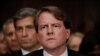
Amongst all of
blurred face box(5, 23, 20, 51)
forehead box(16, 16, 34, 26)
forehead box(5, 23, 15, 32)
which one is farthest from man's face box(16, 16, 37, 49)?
forehead box(5, 23, 15, 32)

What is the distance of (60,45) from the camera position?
75.4 inches

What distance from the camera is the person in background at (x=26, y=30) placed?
2205 millimetres

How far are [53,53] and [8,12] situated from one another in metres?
2.56

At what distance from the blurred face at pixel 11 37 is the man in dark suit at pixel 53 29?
51 centimetres

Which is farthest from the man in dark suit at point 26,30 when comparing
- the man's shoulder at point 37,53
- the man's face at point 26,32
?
the man's shoulder at point 37,53

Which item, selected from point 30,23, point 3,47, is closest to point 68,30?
point 30,23

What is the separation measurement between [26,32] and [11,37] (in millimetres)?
334

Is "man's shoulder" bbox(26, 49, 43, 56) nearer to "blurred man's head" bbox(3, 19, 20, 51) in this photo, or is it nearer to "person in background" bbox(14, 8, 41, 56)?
"person in background" bbox(14, 8, 41, 56)

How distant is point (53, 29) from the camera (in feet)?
6.29

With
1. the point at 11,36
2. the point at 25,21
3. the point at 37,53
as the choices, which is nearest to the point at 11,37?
the point at 11,36

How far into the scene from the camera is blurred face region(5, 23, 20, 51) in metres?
2.44

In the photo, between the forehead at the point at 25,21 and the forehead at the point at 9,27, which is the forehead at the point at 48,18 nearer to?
the forehead at the point at 25,21

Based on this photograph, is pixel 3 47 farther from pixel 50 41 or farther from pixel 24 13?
pixel 50 41

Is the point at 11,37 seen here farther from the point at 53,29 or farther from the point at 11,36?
the point at 53,29
